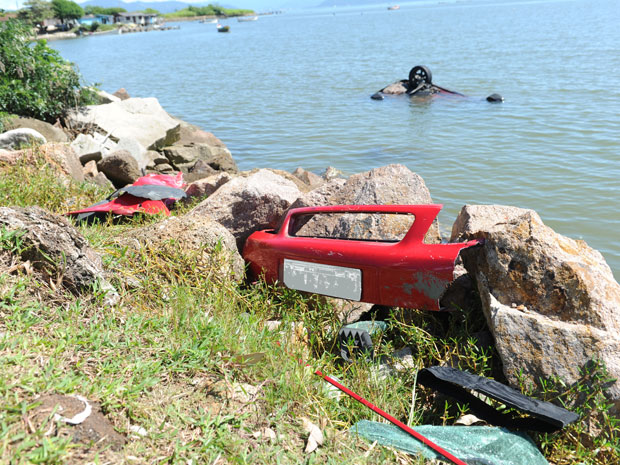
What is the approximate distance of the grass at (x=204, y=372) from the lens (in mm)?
2309

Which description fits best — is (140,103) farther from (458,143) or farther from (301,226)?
(301,226)

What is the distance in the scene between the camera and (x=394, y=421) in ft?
9.02

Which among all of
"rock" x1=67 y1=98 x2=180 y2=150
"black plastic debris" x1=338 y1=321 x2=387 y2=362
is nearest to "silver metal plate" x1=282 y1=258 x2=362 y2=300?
"black plastic debris" x1=338 y1=321 x2=387 y2=362

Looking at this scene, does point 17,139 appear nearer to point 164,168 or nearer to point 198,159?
point 164,168

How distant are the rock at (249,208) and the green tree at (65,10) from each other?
13084 cm

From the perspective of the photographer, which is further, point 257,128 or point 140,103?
point 257,128

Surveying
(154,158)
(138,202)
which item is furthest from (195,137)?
(138,202)

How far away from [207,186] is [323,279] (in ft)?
10.9

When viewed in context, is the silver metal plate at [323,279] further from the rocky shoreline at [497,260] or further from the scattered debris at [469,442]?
the scattered debris at [469,442]

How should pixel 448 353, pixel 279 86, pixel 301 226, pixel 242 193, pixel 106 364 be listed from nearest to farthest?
pixel 106 364, pixel 448 353, pixel 301 226, pixel 242 193, pixel 279 86

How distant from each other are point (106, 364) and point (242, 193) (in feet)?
9.56

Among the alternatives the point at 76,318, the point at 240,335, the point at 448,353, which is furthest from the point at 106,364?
the point at 448,353

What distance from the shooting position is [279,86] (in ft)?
76.3

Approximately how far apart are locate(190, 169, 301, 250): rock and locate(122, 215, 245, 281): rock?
70 cm
